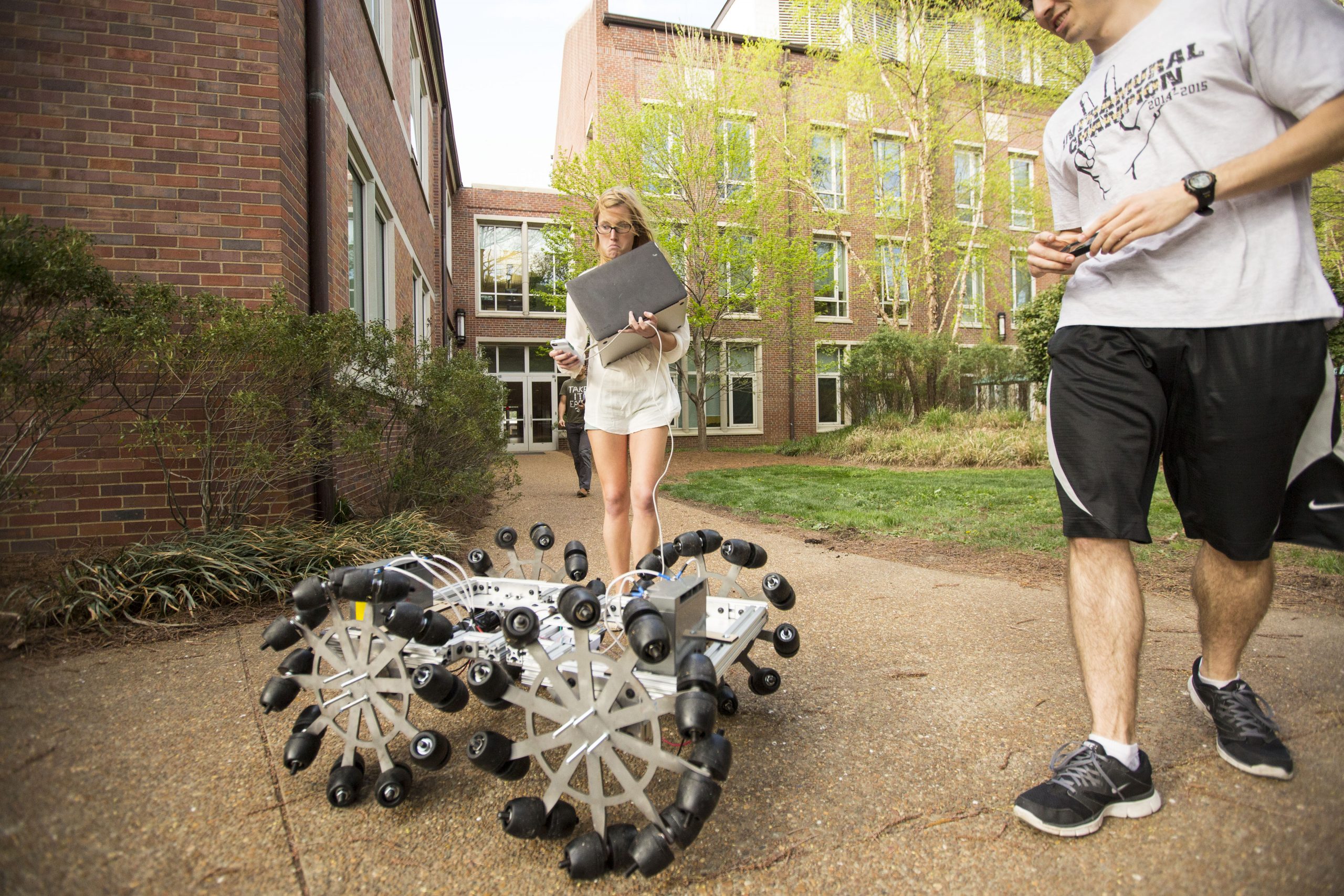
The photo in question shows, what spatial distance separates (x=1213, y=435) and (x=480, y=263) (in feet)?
73.1

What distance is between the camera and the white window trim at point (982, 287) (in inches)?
736

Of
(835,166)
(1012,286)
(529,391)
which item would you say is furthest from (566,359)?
(1012,286)

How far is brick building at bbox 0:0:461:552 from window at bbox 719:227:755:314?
1259 cm

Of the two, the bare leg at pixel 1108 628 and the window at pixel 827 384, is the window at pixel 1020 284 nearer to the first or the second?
the window at pixel 827 384

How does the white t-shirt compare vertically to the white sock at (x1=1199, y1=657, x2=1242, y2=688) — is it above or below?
above

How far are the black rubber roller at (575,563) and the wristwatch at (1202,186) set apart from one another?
1.84 meters

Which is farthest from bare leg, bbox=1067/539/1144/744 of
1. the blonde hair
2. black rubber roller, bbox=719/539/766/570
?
the blonde hair

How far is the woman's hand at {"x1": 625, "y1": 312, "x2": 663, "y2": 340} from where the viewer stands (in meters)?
2.63

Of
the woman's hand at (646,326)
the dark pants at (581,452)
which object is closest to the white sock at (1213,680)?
the woman's hand at (646,326)

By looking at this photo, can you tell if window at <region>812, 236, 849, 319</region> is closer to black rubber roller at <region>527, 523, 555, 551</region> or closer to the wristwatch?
black rubber roller at <region>527, 523, 555, 551</region>

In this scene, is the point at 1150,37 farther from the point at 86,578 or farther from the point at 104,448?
the point at 104,448

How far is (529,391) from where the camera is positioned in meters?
21.6

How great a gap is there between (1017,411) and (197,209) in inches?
535

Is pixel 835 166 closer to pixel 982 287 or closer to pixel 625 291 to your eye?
pixel 982 287
